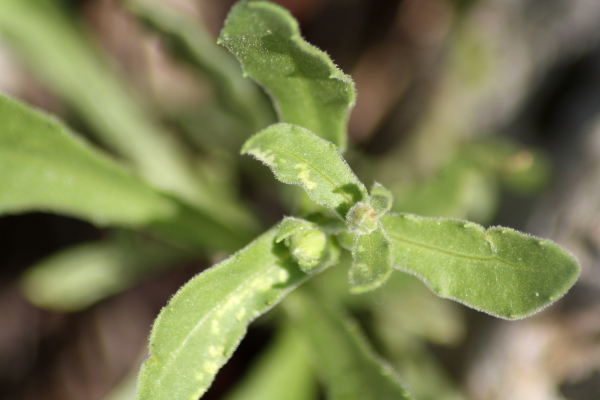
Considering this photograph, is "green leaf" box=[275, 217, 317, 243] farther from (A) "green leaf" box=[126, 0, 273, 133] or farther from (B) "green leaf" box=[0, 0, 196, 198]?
(B) "green leaf" box=[0, 0, 196, 198]

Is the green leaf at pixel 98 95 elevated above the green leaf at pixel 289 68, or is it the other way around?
the green leaf at pixel 98 95

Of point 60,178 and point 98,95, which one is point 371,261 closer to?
point 60,178

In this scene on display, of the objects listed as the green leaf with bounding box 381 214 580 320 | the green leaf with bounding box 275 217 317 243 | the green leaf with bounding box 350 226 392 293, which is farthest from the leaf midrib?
the green leaf with bounding box 275 217 317 243

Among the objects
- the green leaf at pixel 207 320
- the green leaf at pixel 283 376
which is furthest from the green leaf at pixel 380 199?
the green leaf at pixel 283 376

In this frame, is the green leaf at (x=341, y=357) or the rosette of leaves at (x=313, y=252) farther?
the green leaf at (x=341, y=357)

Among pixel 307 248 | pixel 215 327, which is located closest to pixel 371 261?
pixel 307 248

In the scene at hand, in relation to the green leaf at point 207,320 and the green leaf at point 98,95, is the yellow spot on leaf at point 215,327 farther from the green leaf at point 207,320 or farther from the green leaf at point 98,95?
the green leaf at point 98,95

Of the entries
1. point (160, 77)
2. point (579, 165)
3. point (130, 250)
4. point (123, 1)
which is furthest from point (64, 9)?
point (579, 165)

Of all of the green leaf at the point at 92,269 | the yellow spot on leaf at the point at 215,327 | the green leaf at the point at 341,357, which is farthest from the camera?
the green leaf at the point at 92,269
